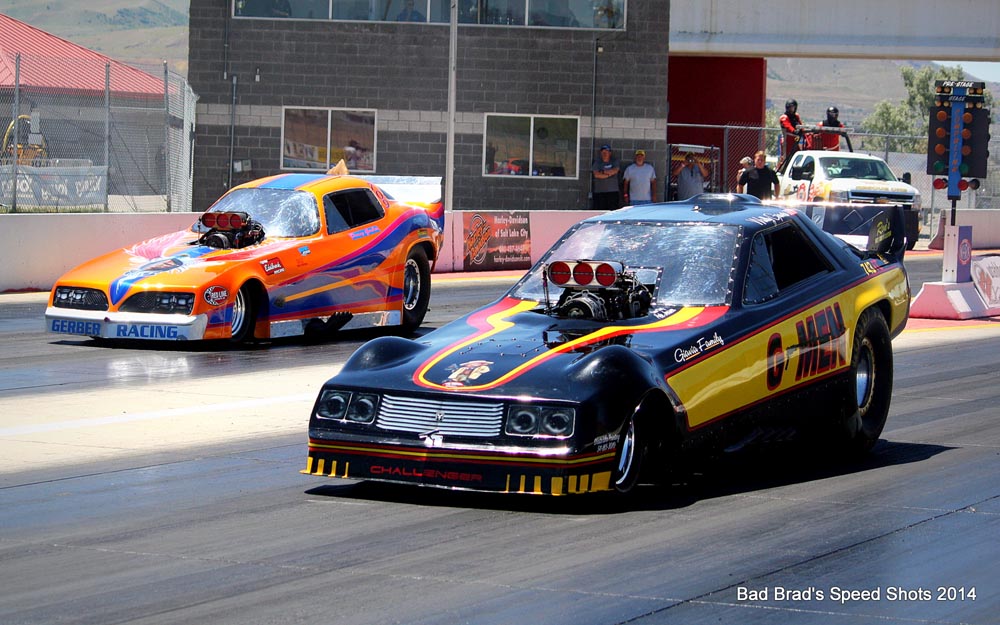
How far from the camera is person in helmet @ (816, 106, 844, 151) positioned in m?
35.1

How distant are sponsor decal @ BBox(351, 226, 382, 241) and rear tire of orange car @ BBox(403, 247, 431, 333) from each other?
0.71 metres

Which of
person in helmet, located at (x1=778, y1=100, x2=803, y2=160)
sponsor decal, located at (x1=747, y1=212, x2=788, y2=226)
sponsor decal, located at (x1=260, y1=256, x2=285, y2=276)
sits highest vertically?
person in helmet, located at (x1=778, y1=100, x2=803, y2=160)

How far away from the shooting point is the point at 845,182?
3148 centimetres

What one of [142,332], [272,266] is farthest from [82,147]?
[142,332]

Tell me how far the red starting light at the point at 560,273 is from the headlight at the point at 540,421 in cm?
126

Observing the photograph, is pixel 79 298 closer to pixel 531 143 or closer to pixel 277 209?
pixel 277 209

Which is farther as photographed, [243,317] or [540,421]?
[243,317]

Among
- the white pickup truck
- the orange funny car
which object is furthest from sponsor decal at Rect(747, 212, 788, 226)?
the white pickup truck

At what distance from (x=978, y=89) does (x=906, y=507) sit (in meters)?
13.7

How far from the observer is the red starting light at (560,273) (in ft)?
26.5

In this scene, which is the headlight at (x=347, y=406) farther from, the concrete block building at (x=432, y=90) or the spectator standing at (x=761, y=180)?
the concrete block building at (x=432, y=90)

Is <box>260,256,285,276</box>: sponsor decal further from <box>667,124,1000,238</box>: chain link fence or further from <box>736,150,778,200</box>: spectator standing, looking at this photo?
<box>667,124,1000,238</box>: chain link fence

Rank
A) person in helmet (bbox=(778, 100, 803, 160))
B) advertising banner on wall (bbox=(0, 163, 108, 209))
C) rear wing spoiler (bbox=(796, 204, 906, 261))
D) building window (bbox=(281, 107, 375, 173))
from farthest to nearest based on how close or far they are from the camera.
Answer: building window (bbox=(281, 107, 375, 173)) → person in helmet (bbox=(778, 100, 803, 160)) → advertising banner on wall (bbox=(0, 163, 108, 209)) → rear wing spoiler (bbox=(796, 204, 906, 261))

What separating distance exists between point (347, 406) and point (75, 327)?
24.6ft
